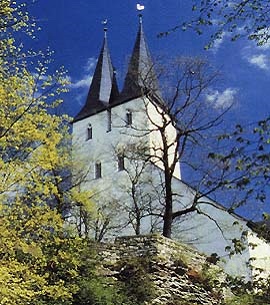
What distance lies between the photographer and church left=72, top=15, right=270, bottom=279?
77.5 ft

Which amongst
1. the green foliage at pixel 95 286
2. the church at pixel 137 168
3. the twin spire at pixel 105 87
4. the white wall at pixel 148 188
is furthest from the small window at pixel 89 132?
the green foliage at pixel 95 286

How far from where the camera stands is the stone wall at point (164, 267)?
50.1 feet

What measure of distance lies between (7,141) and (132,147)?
14999mm

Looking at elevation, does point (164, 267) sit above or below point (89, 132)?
below

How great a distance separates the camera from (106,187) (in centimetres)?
3800

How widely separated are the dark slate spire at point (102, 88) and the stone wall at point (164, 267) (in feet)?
91.7

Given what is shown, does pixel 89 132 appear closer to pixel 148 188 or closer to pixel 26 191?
pixel 148 188

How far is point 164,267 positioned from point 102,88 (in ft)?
101

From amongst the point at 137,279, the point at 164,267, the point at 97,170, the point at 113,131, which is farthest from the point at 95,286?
the point at 113,131

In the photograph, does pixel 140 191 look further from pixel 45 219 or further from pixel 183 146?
pixel 45 219

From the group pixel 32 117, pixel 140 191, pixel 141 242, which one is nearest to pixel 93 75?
A: pixel 140 191

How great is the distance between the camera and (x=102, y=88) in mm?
45188

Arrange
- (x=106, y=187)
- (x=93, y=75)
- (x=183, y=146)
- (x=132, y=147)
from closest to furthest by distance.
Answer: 1. (x=183, y=146)
2. (x=132, y=147)
3. (x=106, y=187)
4. (x=93, y=75)

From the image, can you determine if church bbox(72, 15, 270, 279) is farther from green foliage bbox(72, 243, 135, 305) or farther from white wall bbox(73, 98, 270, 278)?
green foliage bbox(72, 243, 135, 305)
